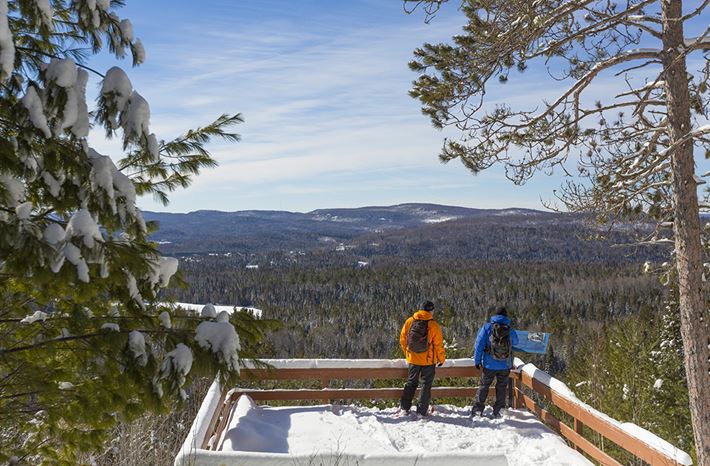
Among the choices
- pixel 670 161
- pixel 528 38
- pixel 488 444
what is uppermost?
pixel 528 38

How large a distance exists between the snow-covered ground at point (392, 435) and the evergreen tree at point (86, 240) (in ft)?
8.99

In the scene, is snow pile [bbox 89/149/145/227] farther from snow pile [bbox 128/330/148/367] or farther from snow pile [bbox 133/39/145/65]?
snow pile [bbox 133/39/145/65]

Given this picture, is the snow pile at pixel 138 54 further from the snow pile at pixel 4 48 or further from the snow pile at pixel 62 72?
the snow pile at pixel 4 48

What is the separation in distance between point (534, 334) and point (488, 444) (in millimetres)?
2028

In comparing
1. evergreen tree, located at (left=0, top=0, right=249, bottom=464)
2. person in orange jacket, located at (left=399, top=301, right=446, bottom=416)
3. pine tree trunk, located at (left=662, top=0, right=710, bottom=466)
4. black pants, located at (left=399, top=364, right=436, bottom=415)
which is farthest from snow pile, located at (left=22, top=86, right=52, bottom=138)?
pine tree trunk, located at (left=662, top=0, right=710, bottom=466)

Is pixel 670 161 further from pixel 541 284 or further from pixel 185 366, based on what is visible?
pixel 541 284

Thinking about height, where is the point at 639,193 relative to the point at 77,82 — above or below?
below

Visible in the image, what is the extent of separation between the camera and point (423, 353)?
25.8 ft

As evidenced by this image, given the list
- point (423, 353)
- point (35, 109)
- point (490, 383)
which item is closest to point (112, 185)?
point (35, 109)

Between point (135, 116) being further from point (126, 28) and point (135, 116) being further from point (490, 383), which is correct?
point (490, 383)

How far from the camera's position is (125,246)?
284 centimetres

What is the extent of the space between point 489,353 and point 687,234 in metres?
2.98

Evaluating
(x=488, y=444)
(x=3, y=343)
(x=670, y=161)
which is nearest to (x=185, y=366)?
(x=3, y=343)

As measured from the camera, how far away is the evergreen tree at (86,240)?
2.46 meters
